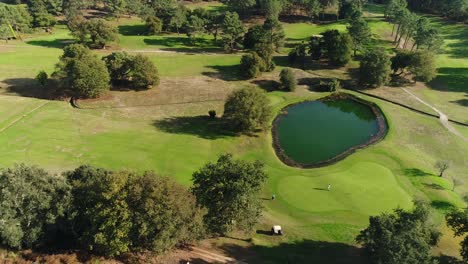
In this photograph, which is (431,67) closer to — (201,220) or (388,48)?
(388,48)

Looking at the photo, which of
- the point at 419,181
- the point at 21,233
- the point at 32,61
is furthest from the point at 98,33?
the point at 419,181

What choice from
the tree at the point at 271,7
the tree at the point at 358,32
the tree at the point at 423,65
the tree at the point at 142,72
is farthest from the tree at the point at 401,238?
the tree at the point at 271,7

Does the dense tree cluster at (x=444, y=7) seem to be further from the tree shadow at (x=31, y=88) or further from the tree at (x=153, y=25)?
the tree shadow at (x=31, y=88)

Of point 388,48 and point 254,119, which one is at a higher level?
point 388,48

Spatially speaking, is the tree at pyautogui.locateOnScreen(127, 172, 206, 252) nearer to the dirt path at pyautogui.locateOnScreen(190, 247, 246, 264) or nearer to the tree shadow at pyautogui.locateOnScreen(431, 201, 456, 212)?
the dirt path at pyautogui.locateOnScreen(190, 247, 246, 264)

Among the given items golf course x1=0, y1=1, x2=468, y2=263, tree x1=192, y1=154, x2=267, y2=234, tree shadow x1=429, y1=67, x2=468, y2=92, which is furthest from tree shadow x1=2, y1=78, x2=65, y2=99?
tree shadow x1=429, y1=67, x2=468, y2=92

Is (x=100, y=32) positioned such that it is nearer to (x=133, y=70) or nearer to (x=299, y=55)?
(x=133, y=70)
